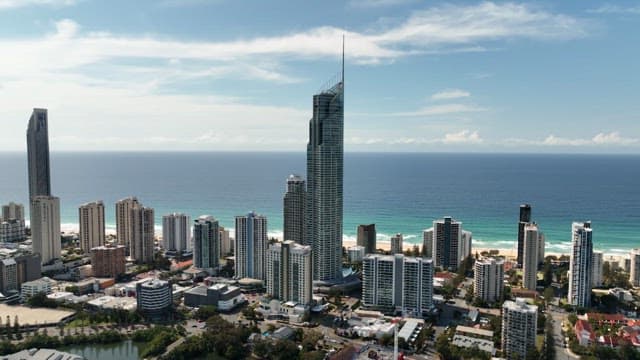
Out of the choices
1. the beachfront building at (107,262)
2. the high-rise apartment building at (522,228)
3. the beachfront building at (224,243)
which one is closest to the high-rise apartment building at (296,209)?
the beachfront building at (224,243)

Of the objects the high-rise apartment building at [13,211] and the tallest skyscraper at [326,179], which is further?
the high-rise apartment building at [13,211]

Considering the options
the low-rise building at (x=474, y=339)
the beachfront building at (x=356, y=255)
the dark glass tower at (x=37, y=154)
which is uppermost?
the dark glass tower at (x=37, y=154)

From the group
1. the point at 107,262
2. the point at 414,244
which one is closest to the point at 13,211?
the point at 107,262

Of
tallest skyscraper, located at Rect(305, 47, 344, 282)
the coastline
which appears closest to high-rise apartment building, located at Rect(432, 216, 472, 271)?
the coastline

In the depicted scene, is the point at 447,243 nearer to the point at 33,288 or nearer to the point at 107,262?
the point at 107,262

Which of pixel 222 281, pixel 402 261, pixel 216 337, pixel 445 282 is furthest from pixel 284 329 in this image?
pixel 445 282

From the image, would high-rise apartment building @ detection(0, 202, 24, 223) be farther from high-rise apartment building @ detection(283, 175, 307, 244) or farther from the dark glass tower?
high-rise apartment building @ detection(283, 175, 307, 244)

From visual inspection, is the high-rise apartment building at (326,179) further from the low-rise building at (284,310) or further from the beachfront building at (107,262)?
the beachfront building at (107,262)
